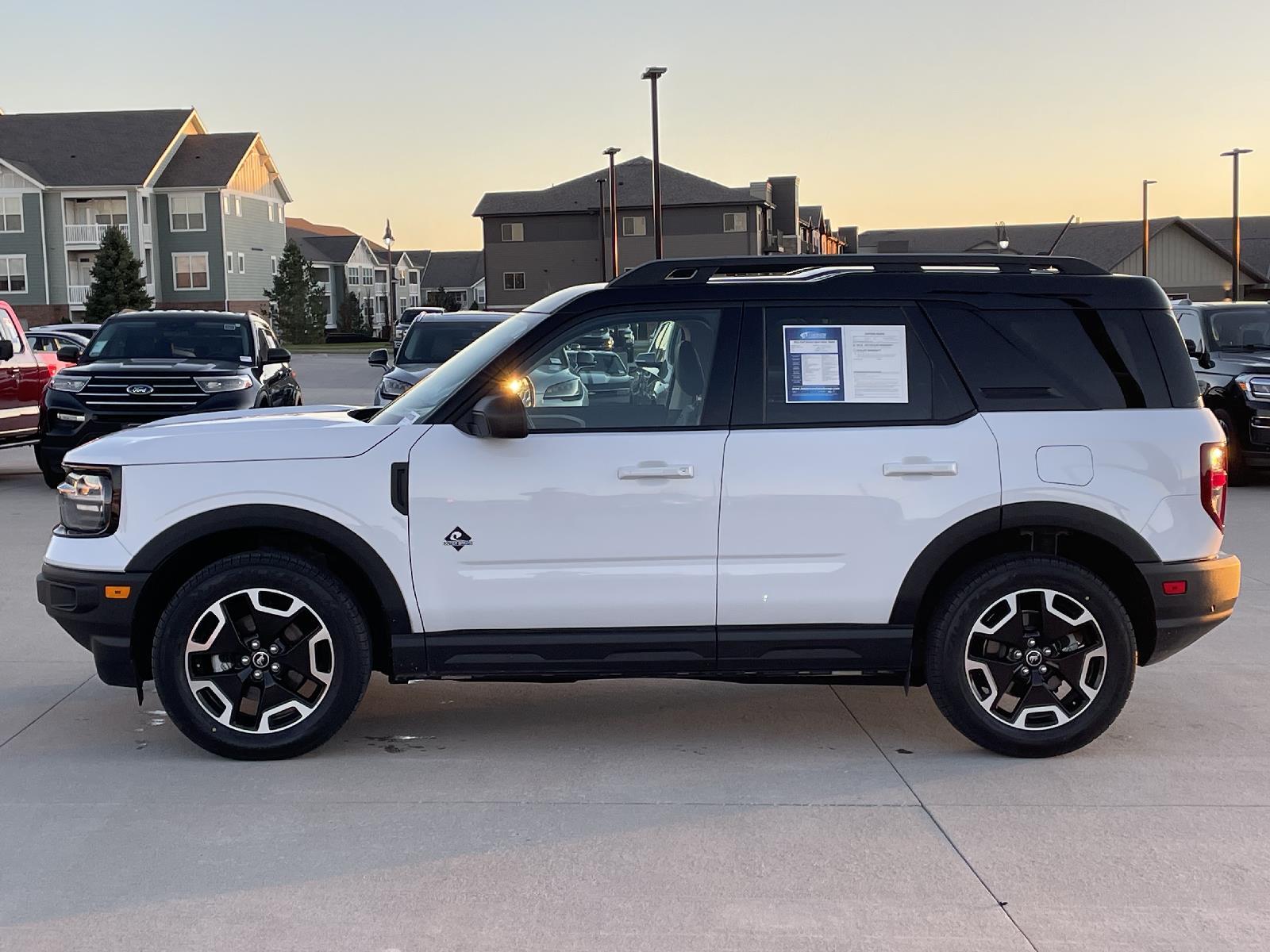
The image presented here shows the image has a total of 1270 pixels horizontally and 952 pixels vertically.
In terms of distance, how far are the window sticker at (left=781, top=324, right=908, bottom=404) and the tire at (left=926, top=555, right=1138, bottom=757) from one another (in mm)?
802

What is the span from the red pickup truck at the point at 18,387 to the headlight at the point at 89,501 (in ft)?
32.0

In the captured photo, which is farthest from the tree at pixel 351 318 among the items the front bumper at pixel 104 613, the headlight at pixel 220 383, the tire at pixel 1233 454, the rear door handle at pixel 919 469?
the rear door handle at pixel 919 469

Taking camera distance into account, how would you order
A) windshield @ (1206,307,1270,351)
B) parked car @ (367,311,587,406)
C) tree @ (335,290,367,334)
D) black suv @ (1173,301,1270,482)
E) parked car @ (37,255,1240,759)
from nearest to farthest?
parked car @ (37,255,1240,759) < black suv @ (1173,301,1270,482) < windshield @ (1206,307,1270,351) < parked car @ (367,311,587,406) < tree @ (335,290,367,334)

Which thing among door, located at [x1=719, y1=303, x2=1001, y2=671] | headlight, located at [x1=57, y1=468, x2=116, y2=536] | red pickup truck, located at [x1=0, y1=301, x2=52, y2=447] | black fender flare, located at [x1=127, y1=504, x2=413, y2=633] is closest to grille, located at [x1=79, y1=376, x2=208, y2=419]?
red pickup truck, located at [x1=0, y1=301, x2=52, y2=447]

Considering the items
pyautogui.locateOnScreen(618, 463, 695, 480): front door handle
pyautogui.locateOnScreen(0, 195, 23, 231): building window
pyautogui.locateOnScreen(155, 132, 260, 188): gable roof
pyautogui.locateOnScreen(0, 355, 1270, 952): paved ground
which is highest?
pyautogui.locateOnScreen(155, 132, 260, 188): gable roof

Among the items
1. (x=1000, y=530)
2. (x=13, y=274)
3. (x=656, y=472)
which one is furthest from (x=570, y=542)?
(x=13, y=274)

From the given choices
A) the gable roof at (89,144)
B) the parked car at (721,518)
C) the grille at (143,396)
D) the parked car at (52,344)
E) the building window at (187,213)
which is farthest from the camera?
the building window at (187,213)

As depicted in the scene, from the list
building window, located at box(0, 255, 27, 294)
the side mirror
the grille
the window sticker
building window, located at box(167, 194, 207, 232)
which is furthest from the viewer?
building window, located at box(167, 194, 207, 232)

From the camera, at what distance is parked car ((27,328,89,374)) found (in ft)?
52.0

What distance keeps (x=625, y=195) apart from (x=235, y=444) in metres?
79.3

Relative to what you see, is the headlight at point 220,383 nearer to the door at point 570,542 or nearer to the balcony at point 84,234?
the door at point 570,542

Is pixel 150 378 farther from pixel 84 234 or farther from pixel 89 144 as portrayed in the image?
pixel 89 144

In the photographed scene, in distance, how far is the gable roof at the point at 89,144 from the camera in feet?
219

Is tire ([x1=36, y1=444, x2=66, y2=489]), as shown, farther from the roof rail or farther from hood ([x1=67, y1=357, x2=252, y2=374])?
the roof rail
